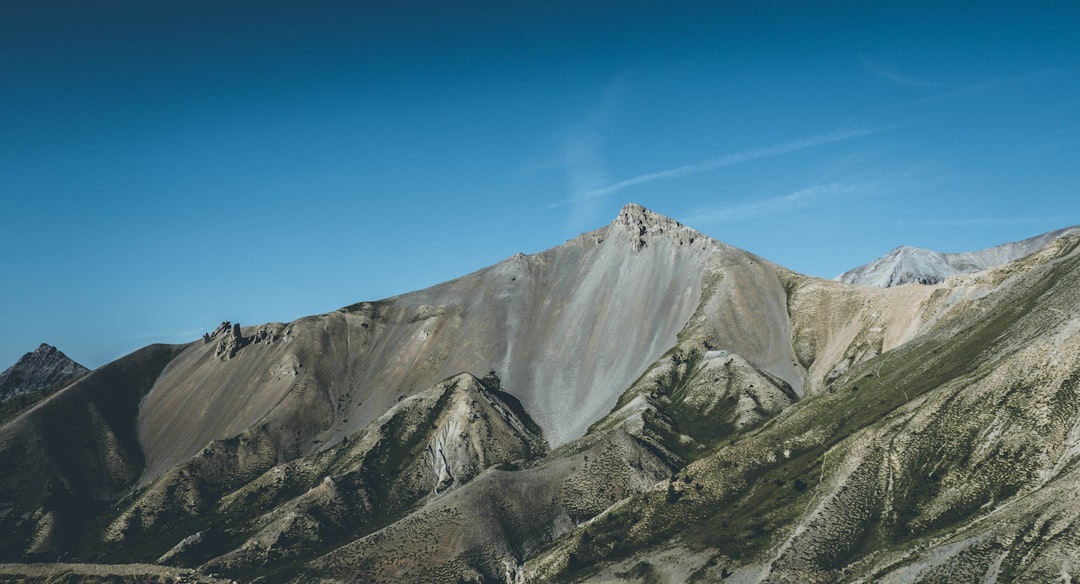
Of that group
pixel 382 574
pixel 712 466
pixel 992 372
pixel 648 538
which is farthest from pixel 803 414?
pixel 382 574

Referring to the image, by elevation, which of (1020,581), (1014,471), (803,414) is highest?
(803,414)

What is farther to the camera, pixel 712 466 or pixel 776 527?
pixel 712 466

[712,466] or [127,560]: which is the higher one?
[127,560]

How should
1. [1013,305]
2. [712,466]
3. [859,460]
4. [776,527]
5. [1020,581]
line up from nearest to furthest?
[1020,581], [776,527], [859,460], [712,466], [1013,305]

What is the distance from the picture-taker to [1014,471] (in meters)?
117

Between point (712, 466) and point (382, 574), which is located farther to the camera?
point (712, 466)

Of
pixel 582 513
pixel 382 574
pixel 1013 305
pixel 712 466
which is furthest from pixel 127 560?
pixel 1013 305

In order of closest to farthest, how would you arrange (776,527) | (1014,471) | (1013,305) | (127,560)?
1. (1014,471)
2. (776,527)
3. (1013,305)
4. (127,560)

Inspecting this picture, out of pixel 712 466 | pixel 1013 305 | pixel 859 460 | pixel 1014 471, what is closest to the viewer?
pixel 1014 471

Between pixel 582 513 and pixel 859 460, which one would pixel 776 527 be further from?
pixel 582 513

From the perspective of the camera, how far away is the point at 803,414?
578 ft

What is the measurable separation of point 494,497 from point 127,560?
109431mm

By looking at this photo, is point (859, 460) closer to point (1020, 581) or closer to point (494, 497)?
point (1020, 581)

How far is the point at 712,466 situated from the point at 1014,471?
58.3 m
